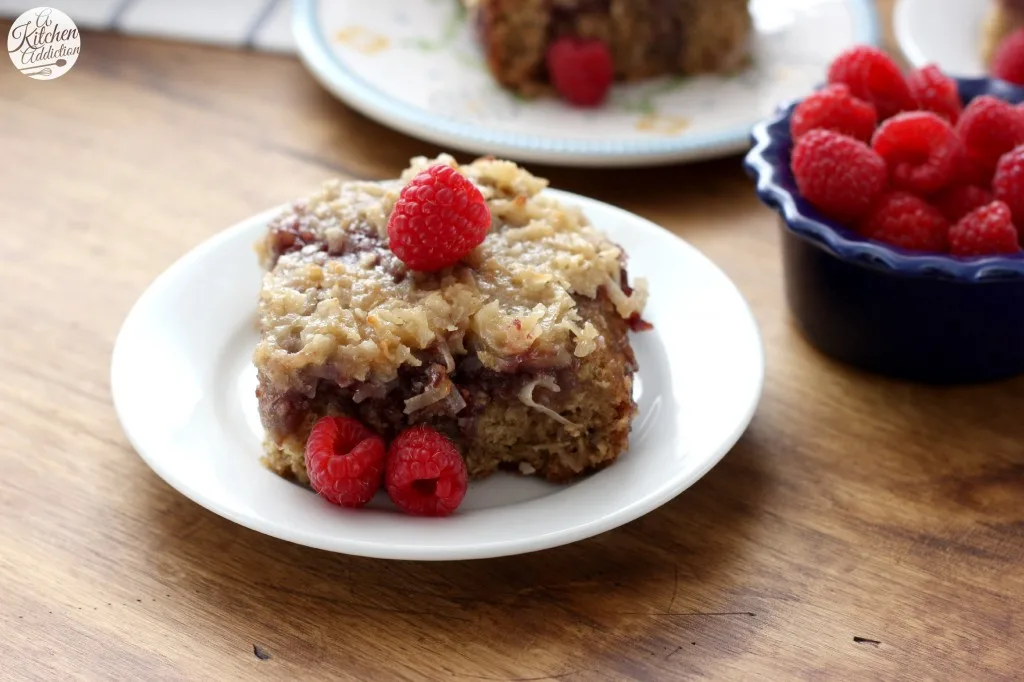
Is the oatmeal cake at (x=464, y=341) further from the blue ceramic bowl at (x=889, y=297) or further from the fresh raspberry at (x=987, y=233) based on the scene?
the fresh raspberry at (x=987, y=233)

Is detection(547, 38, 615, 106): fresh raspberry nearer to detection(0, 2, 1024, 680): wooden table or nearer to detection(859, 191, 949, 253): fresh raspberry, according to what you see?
detection(0, 2, 1024, 680): wooden table

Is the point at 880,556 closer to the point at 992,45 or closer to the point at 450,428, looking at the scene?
the point at 450,428

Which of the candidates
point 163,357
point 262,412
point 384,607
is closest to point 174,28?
point 163,357

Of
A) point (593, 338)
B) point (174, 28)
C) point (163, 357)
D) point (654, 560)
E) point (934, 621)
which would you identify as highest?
point (593, 338)

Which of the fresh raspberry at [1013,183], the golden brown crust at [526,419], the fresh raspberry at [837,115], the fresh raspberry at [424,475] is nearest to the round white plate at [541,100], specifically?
the fresh raspberry at [837,115]

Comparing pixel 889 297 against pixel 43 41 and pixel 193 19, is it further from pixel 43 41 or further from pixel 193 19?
pixel 193 19

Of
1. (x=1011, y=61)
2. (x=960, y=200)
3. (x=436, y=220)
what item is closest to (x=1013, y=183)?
(x=960, y=200)

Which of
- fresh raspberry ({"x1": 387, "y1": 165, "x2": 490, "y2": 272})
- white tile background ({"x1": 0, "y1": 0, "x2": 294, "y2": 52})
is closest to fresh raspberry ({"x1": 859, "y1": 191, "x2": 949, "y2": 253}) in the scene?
fresh raspberry ({"x1": 387, "y1": 165, "x2": 490, "y2": 272})
